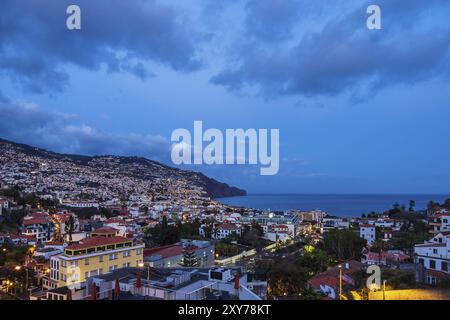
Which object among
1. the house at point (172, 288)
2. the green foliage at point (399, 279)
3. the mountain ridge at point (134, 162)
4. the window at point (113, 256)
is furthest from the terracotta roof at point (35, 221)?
the mountain ridge at point (134, 162)

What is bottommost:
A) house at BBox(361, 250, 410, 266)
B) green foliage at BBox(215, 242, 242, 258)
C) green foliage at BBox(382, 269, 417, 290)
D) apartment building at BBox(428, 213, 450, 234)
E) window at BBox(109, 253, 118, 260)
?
green foliage at BBox(215, 242, 242, 258)

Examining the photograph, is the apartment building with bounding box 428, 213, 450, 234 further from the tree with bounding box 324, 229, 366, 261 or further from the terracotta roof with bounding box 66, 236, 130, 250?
the terracotta roof with bounding box 66, 236, 130, 250

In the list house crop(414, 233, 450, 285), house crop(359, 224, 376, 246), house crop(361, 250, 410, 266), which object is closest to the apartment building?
house crop(359, 224, 376, 246)

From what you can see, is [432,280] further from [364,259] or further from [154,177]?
[154,177]

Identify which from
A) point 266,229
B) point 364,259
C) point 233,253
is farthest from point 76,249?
point 266,229

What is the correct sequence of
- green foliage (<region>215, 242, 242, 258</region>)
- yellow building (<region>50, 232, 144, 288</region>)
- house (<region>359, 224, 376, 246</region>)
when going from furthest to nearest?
house (<region>359, 224, 376, 246</region>)
green foliage (<region>215, 242, 242, 258</region>)
yellow building (<region>50, 232, 144, 288</region>)

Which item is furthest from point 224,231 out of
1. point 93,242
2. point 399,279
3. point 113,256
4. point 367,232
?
point 399,279

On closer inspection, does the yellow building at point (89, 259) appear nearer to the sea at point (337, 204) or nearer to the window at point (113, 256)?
the window at point (113, 256)

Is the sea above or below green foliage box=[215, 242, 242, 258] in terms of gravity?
below
